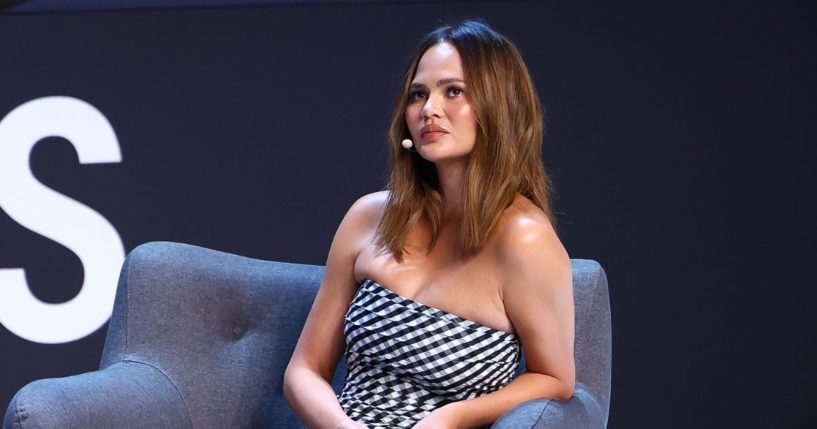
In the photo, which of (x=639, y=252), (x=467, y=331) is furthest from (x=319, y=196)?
(x=467, y=331)

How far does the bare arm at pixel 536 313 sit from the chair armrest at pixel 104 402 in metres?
0.66

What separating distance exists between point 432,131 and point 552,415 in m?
0.61

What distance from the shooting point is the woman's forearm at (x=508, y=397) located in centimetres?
207

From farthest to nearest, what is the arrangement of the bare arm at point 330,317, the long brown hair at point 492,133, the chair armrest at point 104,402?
the bare arm at point 330,317 < the long brown hair at point 492,133 < the chair armrest at point 104,402

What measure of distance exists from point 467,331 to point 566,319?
0.64 feet

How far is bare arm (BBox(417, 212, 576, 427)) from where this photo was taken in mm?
2111

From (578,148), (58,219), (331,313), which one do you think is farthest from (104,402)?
(578,148)

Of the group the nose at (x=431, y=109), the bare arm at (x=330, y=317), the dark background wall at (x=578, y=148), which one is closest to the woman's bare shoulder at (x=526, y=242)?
the nose at (x=431, y=109)

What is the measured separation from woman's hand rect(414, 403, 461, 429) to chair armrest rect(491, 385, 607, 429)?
0.07 meters

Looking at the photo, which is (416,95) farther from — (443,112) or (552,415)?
(552,415)

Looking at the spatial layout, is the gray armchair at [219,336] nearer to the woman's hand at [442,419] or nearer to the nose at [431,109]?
the woman's hand at [442,419]

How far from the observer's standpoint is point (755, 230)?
340 cm

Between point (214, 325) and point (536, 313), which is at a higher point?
point (536, 313)

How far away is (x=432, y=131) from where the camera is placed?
86.5 inches
